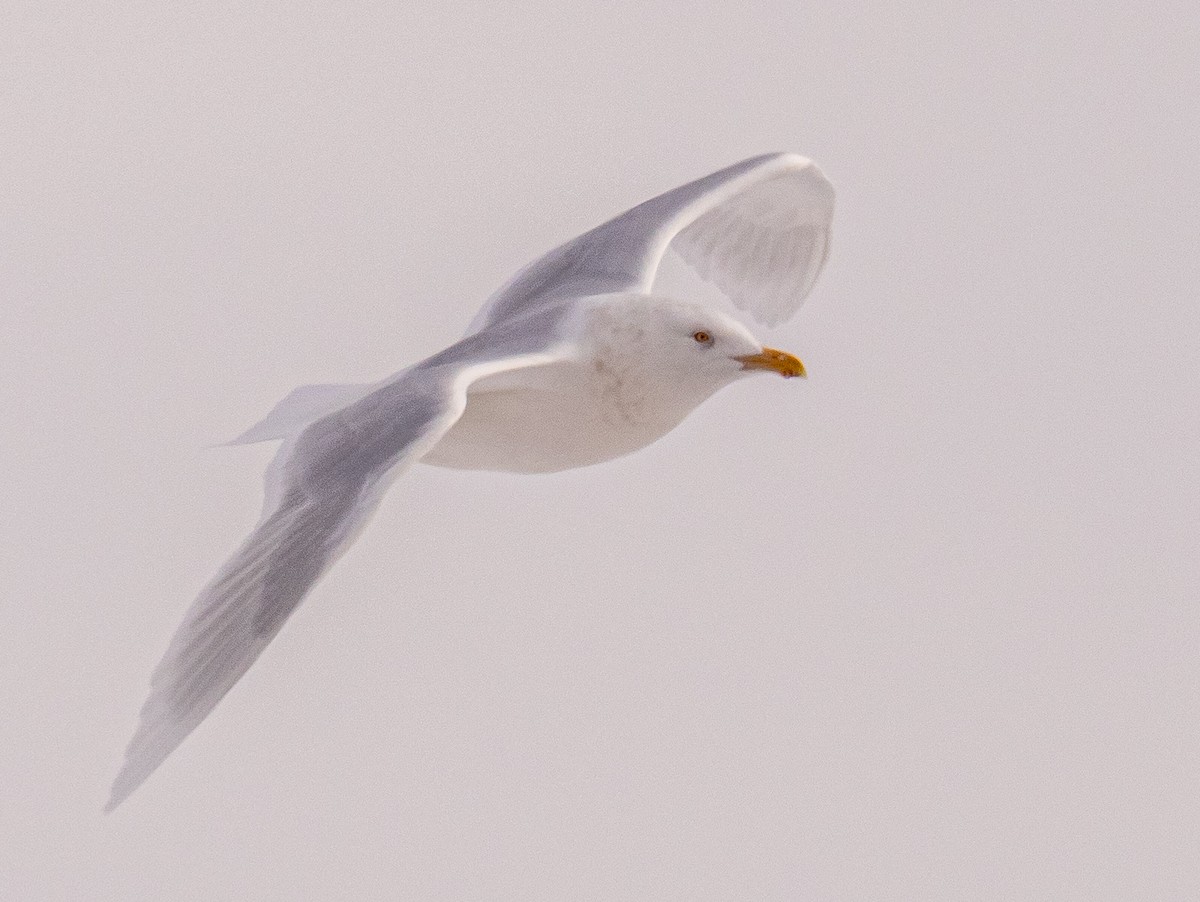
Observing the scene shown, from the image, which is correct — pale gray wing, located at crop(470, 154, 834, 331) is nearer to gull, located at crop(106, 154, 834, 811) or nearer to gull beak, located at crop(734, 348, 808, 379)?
gull, located at crop(106, 154, 834, 811)

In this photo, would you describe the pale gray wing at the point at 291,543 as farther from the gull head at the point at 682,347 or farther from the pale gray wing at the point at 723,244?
the pale gray wing at the point at 723,244

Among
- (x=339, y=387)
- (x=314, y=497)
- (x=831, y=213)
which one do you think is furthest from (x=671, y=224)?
(x=314, y=497)

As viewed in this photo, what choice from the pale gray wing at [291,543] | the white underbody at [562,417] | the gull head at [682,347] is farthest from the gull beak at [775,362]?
the pale gray wing at [291,543]

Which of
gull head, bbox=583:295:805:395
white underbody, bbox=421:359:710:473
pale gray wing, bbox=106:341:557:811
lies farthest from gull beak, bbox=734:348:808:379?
pale gray wing, bbox=106:341:557:811

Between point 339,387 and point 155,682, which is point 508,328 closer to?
point 339,387

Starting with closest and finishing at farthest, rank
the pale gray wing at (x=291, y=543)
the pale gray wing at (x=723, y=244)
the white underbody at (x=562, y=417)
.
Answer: the pale gray wing at (x=291, y=543), the white underbody at (x=562, y=417), the pale gray wing at (x=723, y=244)

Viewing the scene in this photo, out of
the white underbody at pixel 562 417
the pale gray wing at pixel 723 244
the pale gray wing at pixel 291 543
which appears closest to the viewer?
the pale gray wing at pixel 291 543

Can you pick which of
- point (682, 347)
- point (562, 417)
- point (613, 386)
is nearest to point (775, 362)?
point (682, 347)
